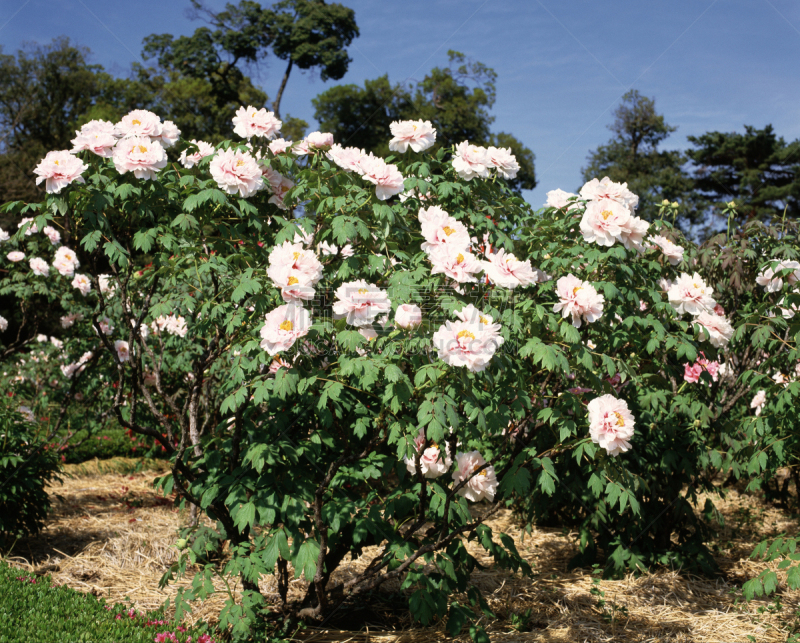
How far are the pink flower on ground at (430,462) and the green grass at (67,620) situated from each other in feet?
3.92

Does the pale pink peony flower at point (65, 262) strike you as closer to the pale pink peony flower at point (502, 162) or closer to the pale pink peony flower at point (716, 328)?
the pale pink peony flower at point (502, 162)

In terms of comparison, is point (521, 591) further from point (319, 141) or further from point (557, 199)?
point (319, 141)

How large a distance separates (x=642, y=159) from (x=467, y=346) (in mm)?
32231

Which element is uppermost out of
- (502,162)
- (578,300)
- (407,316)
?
(502,162)

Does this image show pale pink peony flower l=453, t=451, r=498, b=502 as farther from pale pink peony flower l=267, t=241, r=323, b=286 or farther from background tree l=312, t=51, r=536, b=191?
background tree l=312, t=51, r=536, b=191

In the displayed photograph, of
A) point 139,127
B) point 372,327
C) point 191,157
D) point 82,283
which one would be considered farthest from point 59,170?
point 82,283

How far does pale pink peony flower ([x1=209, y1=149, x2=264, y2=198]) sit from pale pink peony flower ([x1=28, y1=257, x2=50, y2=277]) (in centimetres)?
311

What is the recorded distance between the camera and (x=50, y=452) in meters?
4.37

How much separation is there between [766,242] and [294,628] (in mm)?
3791

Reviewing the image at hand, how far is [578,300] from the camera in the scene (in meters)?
2.59

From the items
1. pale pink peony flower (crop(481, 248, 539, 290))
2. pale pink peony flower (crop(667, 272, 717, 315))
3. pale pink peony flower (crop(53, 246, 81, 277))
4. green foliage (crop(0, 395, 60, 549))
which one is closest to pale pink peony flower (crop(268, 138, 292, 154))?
pale pink peony flower (crop(481, 248, 539, 290))

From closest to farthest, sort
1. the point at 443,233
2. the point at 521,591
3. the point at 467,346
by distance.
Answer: the point at 467,346 → the point at 443,233 → the point at 521,591

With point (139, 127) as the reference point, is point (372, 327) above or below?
below

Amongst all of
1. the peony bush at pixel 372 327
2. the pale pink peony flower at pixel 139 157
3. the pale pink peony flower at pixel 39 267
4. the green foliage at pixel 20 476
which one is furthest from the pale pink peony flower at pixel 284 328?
the pale pink peony flower at pixel 39 267
